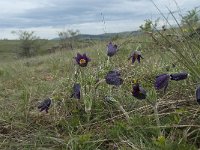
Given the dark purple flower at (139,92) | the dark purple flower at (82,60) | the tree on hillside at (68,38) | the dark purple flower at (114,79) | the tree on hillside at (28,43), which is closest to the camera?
the dark purple flower at (139,92)

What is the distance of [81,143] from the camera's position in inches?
80.0

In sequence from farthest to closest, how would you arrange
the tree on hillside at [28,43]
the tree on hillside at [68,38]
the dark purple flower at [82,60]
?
the tree on hillside at [28,43]
the tree on hillside at [68,38]
the dark purple flower at [82,60]

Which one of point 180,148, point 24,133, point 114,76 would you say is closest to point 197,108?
point 180,148

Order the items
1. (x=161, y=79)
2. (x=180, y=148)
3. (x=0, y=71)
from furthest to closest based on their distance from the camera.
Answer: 1. (x=0, y=71)
2. (x=161, y=79)
3. (x=180, y=148)

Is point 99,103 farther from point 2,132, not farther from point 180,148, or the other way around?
point 180,148

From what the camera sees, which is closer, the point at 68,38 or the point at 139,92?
the point at 139,92

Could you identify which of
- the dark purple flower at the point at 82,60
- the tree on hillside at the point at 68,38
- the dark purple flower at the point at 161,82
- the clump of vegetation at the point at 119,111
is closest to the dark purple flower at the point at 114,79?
the clump of vegetation at the point at 119,111

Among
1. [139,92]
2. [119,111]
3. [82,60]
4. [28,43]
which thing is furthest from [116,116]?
[28,43]

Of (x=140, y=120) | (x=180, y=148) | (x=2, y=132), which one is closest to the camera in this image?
(x=180, y=148)

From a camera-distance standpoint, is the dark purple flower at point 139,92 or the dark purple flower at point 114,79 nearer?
the dark purple flower at point 139,92

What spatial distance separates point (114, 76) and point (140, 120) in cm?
36

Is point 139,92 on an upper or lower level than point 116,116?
upper

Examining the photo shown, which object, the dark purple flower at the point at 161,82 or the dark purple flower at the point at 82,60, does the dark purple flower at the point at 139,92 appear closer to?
the dark purple flower at the point at 161,82

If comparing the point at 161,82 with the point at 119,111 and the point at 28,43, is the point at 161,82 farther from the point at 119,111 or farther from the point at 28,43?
the point at 28,43
